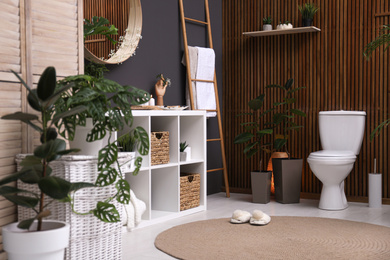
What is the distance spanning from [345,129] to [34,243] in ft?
11.3

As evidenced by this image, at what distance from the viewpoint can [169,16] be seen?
4.99 metres

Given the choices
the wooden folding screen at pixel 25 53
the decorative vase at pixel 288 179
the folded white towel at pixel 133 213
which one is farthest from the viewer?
the decorative vase at pixel 288 179

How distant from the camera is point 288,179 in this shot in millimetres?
4984

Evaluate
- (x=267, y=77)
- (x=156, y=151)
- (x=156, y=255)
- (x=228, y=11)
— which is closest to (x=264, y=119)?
(x=267, y=77)

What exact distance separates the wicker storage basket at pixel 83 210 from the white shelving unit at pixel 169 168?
1.19 metres

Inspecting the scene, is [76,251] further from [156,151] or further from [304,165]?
[304,165]

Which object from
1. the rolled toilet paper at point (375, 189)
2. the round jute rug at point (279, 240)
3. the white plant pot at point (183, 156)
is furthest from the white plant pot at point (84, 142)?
the rolled toilet paper at point (375, 189)

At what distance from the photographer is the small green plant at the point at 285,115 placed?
507 centimetres

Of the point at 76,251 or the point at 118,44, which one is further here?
the point at 118,44

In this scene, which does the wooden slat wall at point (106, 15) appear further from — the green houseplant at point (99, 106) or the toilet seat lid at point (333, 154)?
the toilet seat lid at point (333, 154)

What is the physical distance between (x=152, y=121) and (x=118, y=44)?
749mm

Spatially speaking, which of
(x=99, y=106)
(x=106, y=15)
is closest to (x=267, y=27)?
(x=106, y=15)

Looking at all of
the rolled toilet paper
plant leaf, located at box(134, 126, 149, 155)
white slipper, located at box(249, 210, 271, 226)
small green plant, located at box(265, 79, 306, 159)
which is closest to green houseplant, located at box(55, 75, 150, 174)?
plant leaf, located at box(134, 126, 149, 155)

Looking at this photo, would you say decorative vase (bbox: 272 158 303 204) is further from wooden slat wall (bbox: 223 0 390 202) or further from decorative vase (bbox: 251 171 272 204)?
wooden slat wall (bbox: 223 0 390 202)
